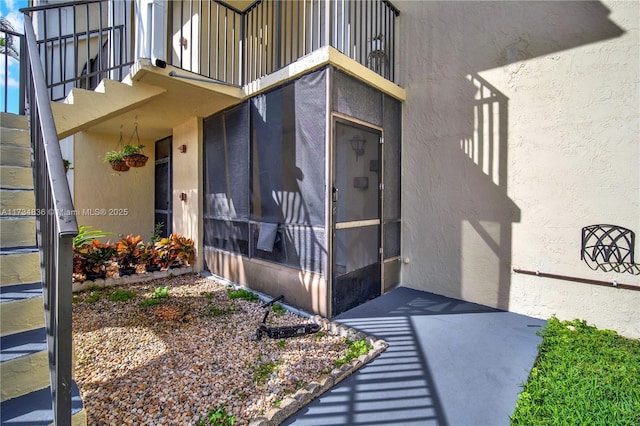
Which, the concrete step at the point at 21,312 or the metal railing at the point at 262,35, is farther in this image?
the metal railing at the point at 262,35

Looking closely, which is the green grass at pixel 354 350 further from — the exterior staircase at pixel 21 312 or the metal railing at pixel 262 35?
the metal railing at pixel 262 35

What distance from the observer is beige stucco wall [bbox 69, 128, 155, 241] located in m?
5.82

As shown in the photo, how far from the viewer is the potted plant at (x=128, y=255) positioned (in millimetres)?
4582

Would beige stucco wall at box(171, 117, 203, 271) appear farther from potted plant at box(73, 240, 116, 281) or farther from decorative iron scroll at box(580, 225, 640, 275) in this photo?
decorative iron scroll at box(580, 225, 640, 275)

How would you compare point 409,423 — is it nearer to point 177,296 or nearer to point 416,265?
point 416,265

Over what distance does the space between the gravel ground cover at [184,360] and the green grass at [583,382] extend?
1392 millimetres

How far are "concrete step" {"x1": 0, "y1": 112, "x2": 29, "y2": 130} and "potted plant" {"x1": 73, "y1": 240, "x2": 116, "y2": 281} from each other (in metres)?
2.16

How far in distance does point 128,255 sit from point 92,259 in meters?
0.45

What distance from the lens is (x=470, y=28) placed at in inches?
143

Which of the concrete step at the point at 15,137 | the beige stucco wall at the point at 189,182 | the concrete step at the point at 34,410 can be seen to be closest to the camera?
the concrete step at the point at 34,410

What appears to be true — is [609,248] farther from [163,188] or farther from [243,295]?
[163,188]

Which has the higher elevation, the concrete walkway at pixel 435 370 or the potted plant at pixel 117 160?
the potted plant at pixel 117 160

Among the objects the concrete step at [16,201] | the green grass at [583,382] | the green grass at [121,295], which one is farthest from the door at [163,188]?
the green grass at [583,382]

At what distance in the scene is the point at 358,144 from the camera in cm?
354
